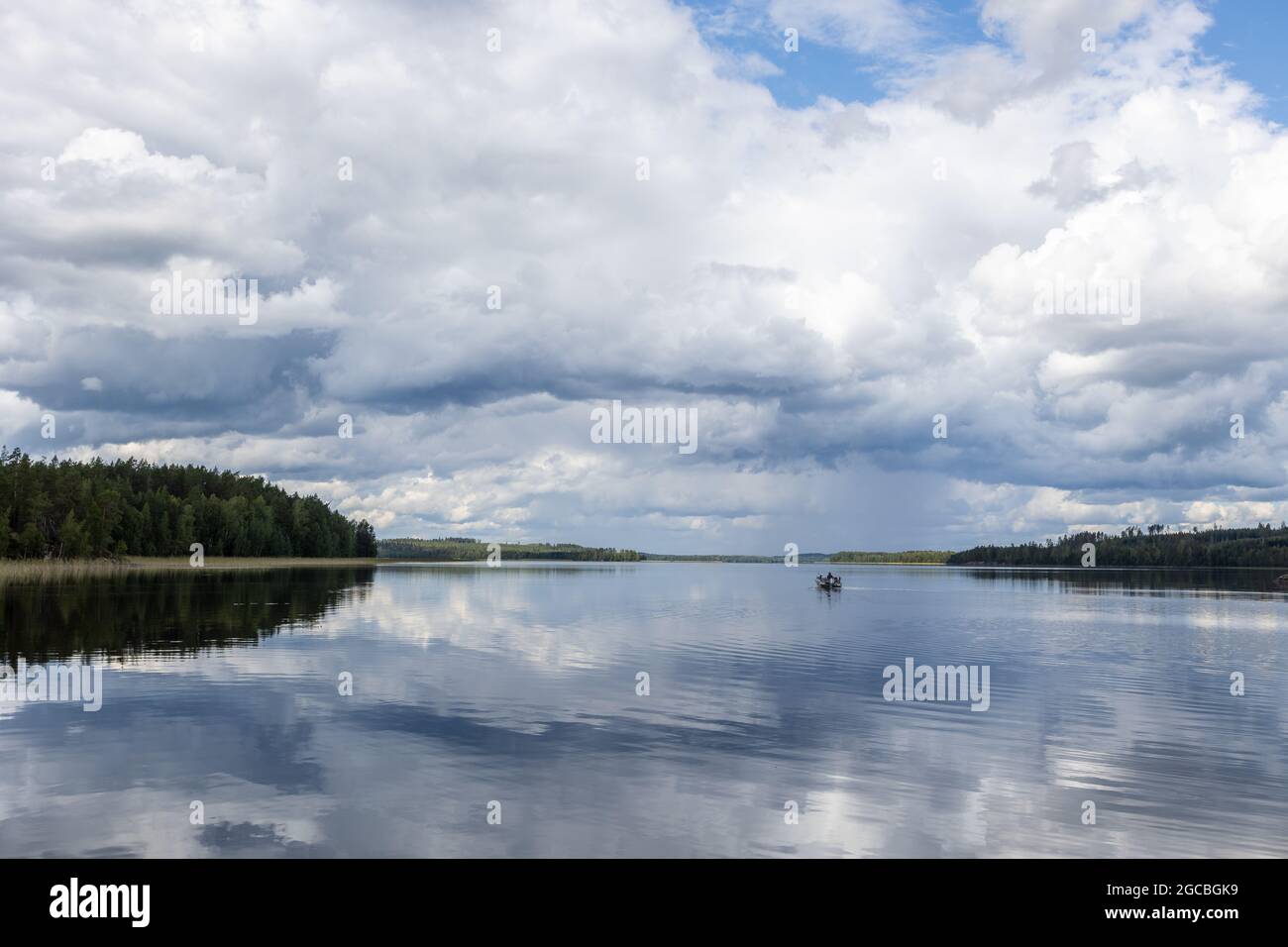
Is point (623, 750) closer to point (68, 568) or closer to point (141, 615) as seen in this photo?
point (141, 615)

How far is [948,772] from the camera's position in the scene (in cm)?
2631

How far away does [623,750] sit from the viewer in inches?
1123

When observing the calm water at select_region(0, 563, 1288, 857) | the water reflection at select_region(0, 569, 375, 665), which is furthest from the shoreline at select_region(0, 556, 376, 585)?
the calm water at select_region(0, 563, 1288, 857)

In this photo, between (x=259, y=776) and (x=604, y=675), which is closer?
(x=259, y=776)

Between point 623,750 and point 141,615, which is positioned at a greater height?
point 623,750

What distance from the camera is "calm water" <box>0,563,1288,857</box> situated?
20.1 meters

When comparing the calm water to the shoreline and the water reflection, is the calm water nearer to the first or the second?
the water reflection

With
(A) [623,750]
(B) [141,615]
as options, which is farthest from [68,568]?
(A) [623,750]

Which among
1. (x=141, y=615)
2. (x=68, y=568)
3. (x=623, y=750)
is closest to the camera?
(x=623, y=750)

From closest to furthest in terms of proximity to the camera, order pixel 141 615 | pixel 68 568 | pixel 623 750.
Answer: pixel 623 750 < pixel 141 615 < pixel 68 568

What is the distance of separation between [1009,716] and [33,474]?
602 ft

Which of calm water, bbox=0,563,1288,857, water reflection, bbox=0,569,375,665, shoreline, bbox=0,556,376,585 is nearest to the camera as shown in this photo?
calm water, bbox=0,563,1288,857
